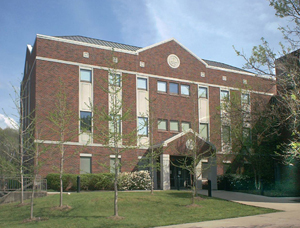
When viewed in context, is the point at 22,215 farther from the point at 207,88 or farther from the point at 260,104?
the point at 207,88

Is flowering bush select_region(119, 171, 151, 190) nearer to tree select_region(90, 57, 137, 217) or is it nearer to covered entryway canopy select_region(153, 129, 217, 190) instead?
covered entryway canopy select_region(153, 129, 217, 190)

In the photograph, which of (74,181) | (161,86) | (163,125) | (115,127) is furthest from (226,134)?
(115,127)

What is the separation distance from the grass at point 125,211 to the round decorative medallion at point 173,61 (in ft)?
48.2

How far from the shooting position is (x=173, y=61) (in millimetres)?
31766

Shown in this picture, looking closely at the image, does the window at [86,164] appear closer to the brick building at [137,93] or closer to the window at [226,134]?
the brick building at [137,93]

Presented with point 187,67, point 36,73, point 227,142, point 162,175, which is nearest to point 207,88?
point 187,67

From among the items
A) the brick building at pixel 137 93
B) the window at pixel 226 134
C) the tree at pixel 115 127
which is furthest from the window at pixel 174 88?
the tree at pixel 115 127

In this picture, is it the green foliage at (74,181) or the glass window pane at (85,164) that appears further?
the glass window pane at (85,164)

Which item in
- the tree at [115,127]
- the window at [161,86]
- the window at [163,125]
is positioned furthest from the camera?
the window at [161,86]

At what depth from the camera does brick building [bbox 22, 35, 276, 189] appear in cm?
2605

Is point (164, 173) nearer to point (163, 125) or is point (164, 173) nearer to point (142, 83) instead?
point (163, 125)

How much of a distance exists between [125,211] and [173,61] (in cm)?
1840

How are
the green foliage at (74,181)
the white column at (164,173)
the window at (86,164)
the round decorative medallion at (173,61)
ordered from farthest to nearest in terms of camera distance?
the round decorative medallion at (173,61) → the window at (86,164) → the white column at (164,173) → the green foliage at (74,181)

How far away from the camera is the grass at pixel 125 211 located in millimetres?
14203
